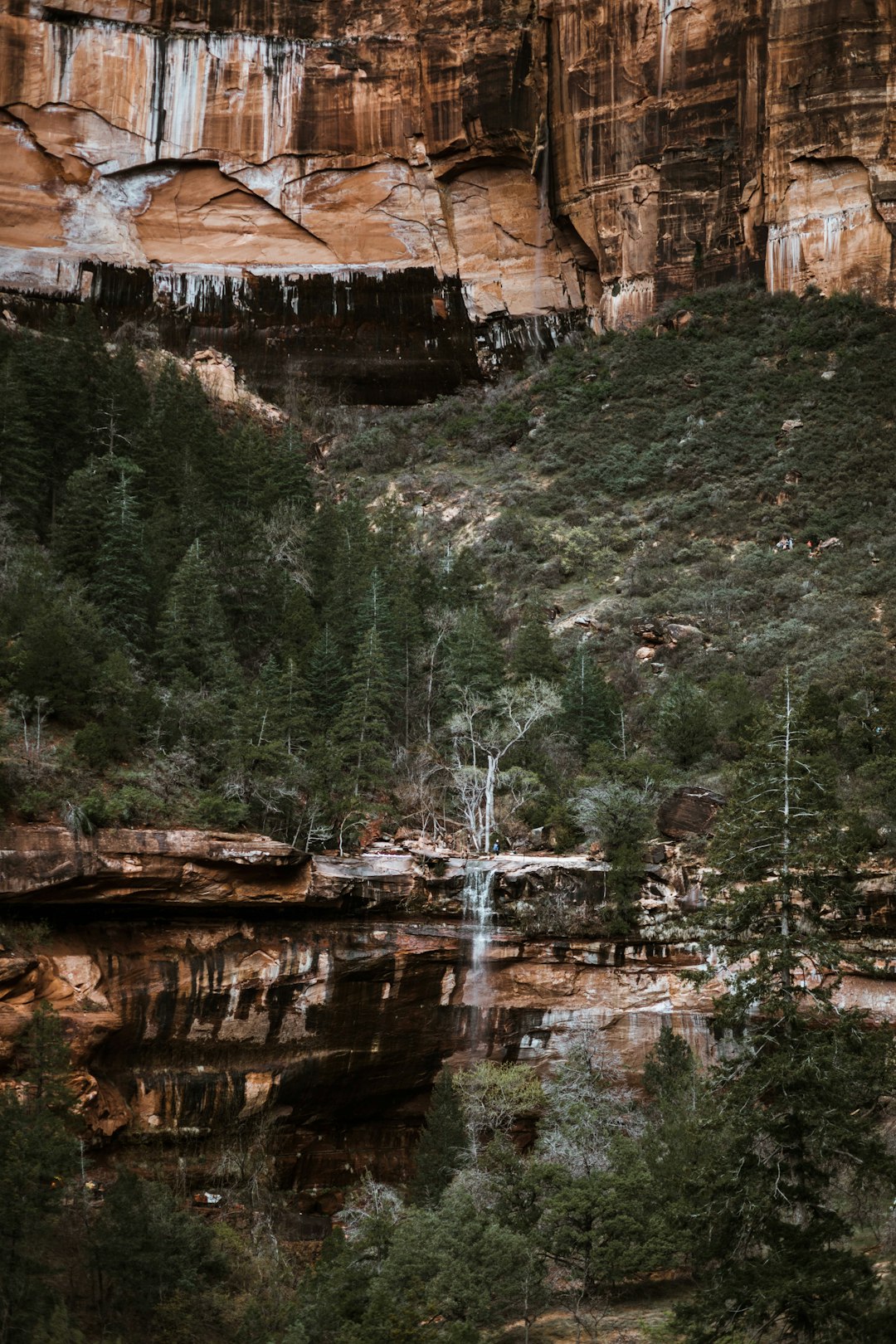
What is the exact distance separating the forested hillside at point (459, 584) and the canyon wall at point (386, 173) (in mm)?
3186

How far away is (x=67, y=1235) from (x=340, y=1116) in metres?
10.3

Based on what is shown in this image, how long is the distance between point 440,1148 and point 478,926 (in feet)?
23.9

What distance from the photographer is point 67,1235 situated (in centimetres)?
2397

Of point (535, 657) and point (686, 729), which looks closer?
point (686, 729)

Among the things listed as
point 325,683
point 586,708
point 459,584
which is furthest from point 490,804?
point 459,584

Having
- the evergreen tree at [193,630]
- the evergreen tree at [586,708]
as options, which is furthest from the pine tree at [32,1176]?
the evergreen tree at [586,708]

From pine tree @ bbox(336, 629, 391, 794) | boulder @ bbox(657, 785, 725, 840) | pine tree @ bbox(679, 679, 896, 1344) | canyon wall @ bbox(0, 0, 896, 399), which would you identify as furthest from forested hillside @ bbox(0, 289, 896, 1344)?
canyon wall @ bbox(0, 0, 896, 399)

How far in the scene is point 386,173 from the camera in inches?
2734

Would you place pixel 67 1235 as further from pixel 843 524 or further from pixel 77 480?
pixel 843 524

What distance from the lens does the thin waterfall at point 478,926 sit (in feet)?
114

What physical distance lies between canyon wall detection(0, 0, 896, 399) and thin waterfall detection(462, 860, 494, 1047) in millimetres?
38969

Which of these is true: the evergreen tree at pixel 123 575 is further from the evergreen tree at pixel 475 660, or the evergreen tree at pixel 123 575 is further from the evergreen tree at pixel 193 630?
the evergreen tree at pixel 475 660

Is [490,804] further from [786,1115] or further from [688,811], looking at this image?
[786,1115]

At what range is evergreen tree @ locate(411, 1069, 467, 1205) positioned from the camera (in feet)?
90.7
